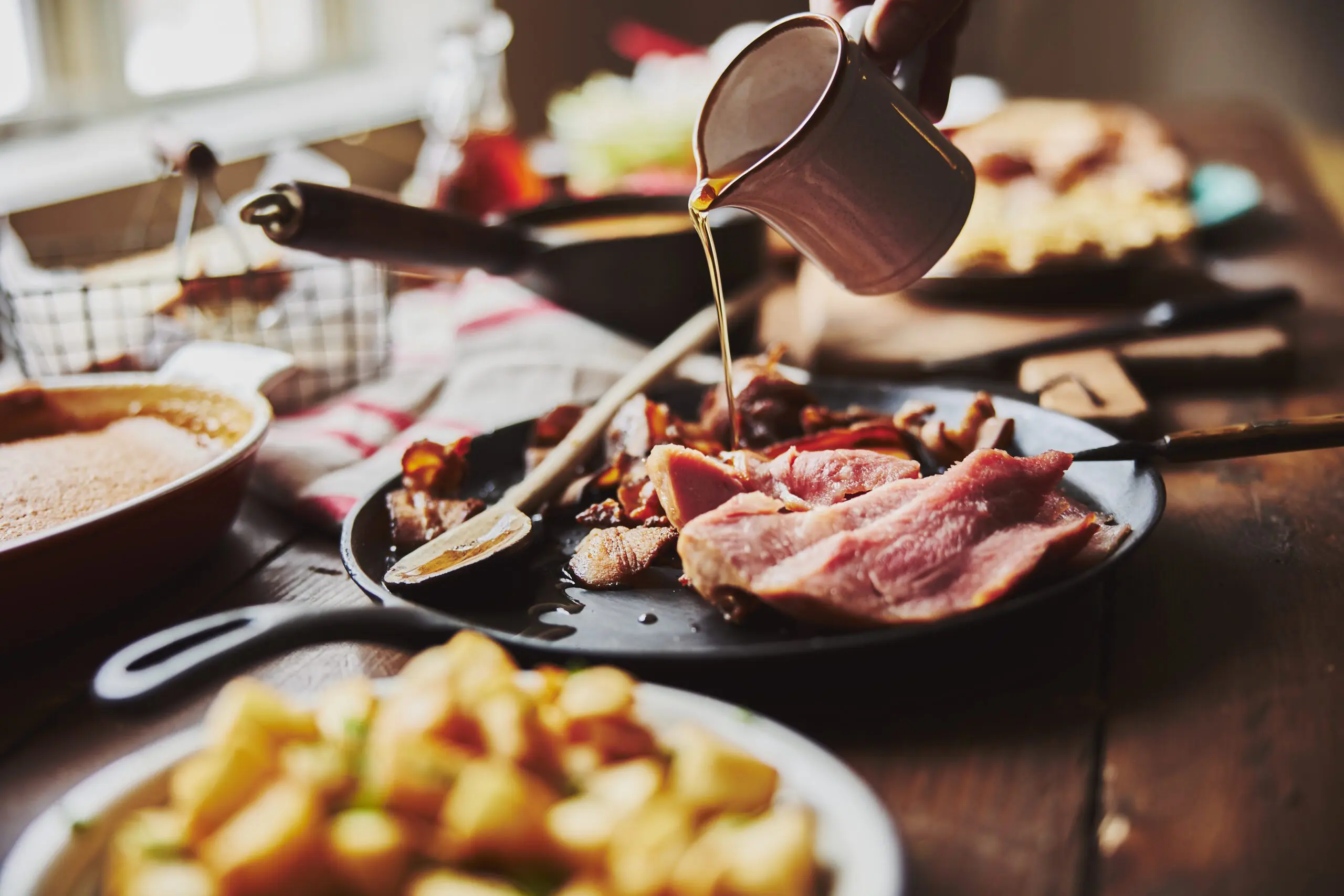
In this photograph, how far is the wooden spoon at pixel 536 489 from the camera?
3.50 ft

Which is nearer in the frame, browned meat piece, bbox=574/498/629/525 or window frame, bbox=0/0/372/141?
browned meat piece, bbox=574/498/629/525

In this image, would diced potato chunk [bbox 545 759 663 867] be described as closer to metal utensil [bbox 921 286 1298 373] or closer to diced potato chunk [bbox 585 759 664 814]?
diced potato chunk [bbox 585 759 664 814]

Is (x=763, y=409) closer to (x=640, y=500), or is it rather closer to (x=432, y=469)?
(x=640, y=500)

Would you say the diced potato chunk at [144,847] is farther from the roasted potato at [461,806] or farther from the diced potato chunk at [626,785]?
the diced potato chunk at [626,785]

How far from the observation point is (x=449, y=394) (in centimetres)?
180

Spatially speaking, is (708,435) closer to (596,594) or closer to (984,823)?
(596,594)

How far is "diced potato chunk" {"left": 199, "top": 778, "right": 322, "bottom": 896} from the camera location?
0.57 m

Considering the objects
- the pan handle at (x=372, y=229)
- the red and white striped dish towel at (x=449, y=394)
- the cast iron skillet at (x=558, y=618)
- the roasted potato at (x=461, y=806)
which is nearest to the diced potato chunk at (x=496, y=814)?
the roasted potato at (x=461, y=806)

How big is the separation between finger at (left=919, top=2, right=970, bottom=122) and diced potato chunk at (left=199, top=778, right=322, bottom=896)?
110cm

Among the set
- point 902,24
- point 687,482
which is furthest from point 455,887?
point 902,24

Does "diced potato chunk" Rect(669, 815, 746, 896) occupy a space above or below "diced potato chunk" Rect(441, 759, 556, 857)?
below

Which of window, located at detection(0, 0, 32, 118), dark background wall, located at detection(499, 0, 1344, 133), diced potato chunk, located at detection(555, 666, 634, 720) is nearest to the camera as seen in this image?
diced potato chunk, located at detection(555, 666, 634, 720)

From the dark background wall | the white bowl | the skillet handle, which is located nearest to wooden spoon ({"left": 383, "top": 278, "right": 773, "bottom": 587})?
the skillet handle

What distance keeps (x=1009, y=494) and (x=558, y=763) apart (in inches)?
21.5
